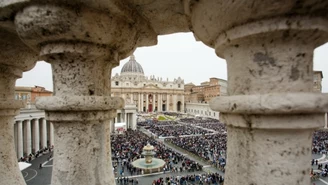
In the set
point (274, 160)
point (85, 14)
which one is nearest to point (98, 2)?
point (85, 14)

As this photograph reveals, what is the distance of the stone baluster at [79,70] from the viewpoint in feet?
4.19

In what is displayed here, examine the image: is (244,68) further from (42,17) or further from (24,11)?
(24,11)

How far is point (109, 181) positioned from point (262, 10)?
1559 mm

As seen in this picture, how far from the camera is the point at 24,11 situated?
1.28 m

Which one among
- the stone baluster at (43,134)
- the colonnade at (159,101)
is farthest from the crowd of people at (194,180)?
the colonnade at (159,101)

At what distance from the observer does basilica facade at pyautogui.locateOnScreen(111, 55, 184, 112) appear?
6469 centimetres

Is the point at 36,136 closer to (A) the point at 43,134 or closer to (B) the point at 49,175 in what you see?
(A) the point at 43,134

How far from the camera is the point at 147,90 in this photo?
67.4 metres

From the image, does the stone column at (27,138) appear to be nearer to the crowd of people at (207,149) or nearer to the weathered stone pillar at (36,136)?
the weathered stone pillar at (36,136)

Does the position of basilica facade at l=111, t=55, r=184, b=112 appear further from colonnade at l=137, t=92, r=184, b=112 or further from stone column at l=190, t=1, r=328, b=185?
stone column at l=190, t=1, r=328, b=185

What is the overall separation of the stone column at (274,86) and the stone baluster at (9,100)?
1983 millimetres

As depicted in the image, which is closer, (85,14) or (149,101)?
(85,14)

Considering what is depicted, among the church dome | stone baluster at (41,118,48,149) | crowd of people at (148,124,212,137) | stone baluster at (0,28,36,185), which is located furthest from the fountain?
the church dome

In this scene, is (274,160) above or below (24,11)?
below
